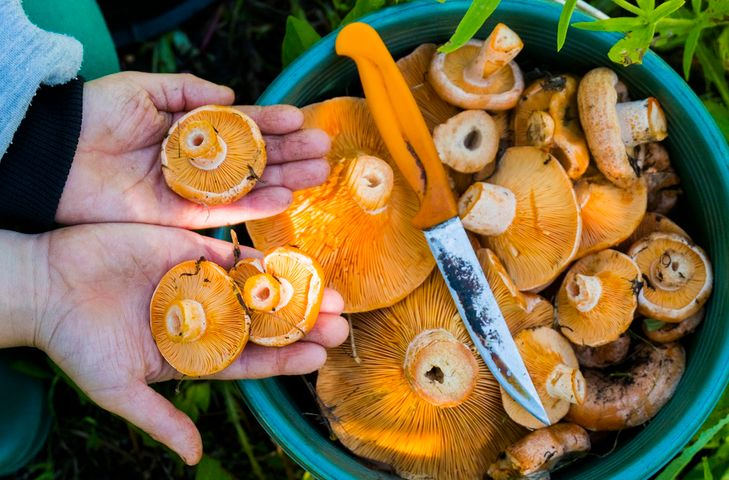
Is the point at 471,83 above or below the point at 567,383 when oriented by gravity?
above

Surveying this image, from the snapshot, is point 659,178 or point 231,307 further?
point 659,178

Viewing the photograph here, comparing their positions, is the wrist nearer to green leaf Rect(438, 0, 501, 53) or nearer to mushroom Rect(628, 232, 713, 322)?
green leaf Rect(438, 0, 501, 53)

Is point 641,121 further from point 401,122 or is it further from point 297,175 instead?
point 297,175

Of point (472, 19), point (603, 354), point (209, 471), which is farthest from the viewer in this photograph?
point (209, 471)

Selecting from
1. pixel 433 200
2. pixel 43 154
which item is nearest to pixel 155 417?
pixel 43 154

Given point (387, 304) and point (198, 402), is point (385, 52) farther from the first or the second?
point (198, 402)

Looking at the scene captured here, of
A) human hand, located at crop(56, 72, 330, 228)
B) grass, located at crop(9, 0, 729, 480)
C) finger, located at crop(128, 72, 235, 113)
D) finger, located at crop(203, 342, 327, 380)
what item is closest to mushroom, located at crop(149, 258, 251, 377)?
finger, located at crop(203, 342, 327, 380)

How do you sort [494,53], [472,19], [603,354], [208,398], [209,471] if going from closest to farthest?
1. [472,19]
2. [494,53]
3. [603,354]
4. [209,471]
5. [208,398]
